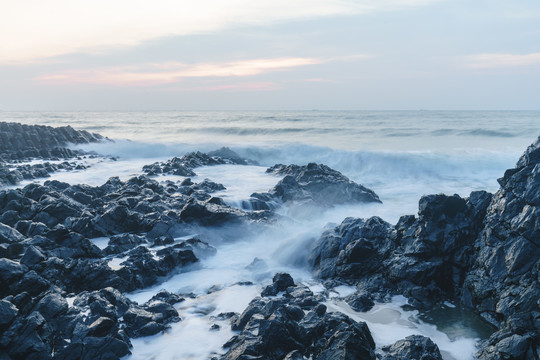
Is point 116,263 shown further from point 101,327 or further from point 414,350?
point 414,350

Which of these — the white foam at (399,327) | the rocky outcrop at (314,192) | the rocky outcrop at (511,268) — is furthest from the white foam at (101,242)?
the rocky outcrop at (511,268)

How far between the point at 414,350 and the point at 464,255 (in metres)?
3.78

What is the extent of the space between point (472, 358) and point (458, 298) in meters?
2.40

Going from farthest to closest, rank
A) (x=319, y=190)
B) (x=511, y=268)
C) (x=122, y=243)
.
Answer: (x=319, y=190), (x=122, y=243), (x=511, y=268)

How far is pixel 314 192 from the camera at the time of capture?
19.8 metres

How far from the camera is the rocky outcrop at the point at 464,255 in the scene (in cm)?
760

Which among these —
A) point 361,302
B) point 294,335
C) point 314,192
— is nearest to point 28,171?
point 314,192

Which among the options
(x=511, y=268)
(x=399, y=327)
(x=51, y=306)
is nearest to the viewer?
(x=51, y=306)

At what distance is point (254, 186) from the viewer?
21469 mm

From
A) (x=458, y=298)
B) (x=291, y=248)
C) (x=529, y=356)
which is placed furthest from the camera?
(x=291, y=248)

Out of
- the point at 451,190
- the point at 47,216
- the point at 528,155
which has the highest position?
the point at 528,155

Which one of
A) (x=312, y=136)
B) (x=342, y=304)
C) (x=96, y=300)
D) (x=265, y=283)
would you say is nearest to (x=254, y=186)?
(x=265, y=283)

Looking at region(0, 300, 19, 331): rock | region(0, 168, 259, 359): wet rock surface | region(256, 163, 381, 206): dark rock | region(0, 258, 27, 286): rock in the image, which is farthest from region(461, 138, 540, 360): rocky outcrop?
region(256, 163, 381, 206): dark rock

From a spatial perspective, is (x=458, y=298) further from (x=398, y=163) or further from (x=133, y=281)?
(x=398, y=163)
